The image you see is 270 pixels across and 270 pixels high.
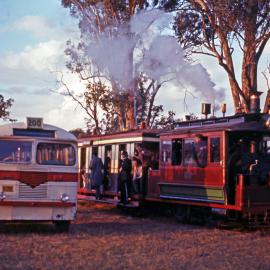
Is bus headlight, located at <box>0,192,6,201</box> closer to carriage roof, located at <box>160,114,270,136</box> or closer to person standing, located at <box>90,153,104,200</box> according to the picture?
carriage roof, located at <box>160,114,270,136</box>

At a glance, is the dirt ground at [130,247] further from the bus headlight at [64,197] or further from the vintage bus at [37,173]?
the bus headlight at [64,197]

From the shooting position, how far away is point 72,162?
1405 centimetres

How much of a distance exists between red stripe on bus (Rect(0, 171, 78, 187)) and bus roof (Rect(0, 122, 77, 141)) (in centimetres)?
83

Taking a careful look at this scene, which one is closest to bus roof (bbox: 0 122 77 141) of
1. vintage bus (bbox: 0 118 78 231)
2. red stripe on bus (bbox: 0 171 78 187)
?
vintage bus (bbox: 0 118 78 231)

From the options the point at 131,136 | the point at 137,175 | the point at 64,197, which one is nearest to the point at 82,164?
the point at 131,136

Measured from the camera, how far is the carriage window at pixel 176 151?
56.4 feet

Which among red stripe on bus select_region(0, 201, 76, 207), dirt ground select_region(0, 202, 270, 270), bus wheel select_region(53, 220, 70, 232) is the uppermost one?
red stripe on bus select_region(0, 201, 76, 207)

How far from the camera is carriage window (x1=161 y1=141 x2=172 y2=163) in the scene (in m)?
17.7

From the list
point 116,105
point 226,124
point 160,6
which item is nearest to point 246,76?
point 160,6

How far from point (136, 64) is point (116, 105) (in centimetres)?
403

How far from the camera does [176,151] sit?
17.4 metres

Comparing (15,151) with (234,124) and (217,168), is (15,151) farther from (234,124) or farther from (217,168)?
(234,124)

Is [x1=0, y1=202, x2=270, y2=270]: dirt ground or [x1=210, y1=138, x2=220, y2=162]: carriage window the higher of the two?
[x1=210, y1=138, x2=220, y2=162]: carriage window

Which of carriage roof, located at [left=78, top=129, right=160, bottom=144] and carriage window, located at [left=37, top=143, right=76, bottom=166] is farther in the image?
carriage roof, located at [left=78, top=129, right=160, bottom=144]
